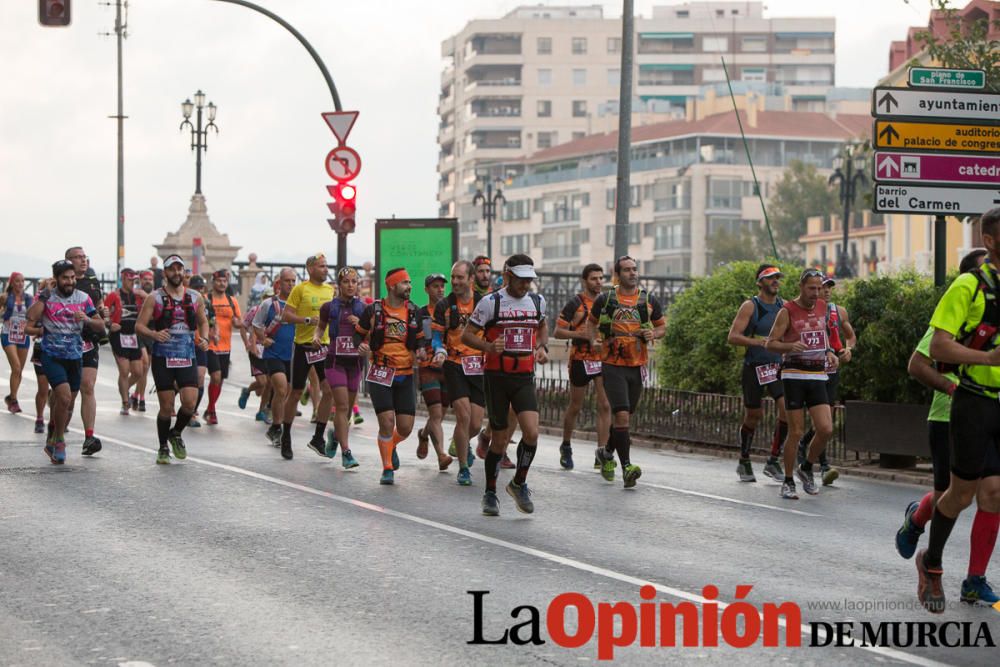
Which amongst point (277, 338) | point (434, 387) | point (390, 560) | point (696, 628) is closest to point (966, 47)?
point (277, 338)

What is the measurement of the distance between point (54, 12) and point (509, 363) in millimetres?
13824

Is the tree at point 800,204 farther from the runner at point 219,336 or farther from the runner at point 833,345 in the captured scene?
the runner at point 833,345

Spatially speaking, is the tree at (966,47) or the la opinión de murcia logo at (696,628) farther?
the tree at (966,47)

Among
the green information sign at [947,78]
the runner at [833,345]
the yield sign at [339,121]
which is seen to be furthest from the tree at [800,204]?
the runner at [833,345]

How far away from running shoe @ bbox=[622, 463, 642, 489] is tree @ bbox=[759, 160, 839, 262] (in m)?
87.6

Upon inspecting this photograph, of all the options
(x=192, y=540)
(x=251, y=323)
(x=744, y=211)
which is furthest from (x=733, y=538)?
(x=744, y=211)

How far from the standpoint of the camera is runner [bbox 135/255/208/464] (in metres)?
15.6

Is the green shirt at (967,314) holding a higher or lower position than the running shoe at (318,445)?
higher

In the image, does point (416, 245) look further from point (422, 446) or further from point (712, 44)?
point (712, 44)

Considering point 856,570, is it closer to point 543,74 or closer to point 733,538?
point 733,538

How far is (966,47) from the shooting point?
22.3m

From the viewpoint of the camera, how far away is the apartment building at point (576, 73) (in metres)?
137

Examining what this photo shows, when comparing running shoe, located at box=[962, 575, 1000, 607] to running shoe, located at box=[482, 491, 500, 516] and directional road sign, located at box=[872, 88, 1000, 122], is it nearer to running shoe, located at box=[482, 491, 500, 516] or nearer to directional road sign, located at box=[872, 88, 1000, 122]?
running shoe, located at box=[482, 491, 500, 516]

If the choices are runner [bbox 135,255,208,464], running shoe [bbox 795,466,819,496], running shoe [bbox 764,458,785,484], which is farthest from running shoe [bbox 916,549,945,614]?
runner [bbox 135,255,208,464]
